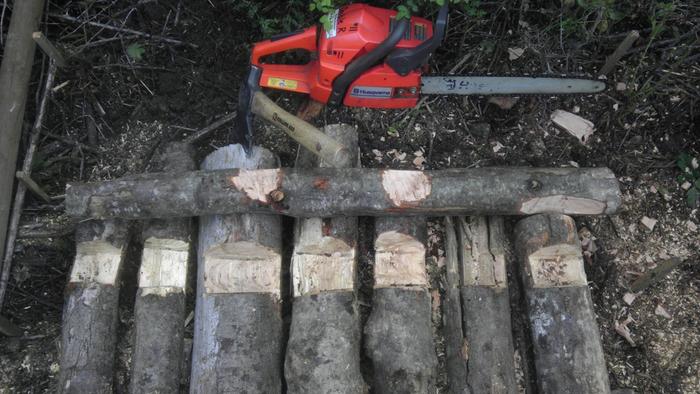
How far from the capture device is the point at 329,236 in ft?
9.10

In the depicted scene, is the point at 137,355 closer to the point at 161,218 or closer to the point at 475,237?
the point at 161,218

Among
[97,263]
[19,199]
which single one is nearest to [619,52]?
[97,263]

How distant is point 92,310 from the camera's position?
275 cm

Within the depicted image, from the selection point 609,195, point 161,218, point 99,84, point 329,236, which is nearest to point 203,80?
point 99,84

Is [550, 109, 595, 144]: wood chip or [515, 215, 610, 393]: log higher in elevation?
[550, 109, 595, 144]: wood chip

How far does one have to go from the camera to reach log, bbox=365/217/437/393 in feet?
8.36

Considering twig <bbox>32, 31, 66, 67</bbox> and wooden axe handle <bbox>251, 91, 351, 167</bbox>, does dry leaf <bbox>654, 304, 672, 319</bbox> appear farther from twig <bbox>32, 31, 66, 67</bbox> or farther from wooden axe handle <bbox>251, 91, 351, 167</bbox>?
twig <bbox>32, 31, 66, 67</bbox>

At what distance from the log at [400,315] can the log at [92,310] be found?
134 centimetres

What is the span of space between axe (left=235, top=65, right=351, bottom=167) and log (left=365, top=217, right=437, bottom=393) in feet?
1.54

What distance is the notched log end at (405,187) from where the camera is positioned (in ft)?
8.89

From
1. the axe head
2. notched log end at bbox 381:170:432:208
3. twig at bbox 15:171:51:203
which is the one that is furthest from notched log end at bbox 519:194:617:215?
twig at bbox 15:171:51:203

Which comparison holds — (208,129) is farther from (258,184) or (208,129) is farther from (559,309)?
(559,309)

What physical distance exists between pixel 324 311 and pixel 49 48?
2.24 m

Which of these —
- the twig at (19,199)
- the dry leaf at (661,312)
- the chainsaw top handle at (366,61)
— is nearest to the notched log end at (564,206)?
the dry leaf at (661,312)
